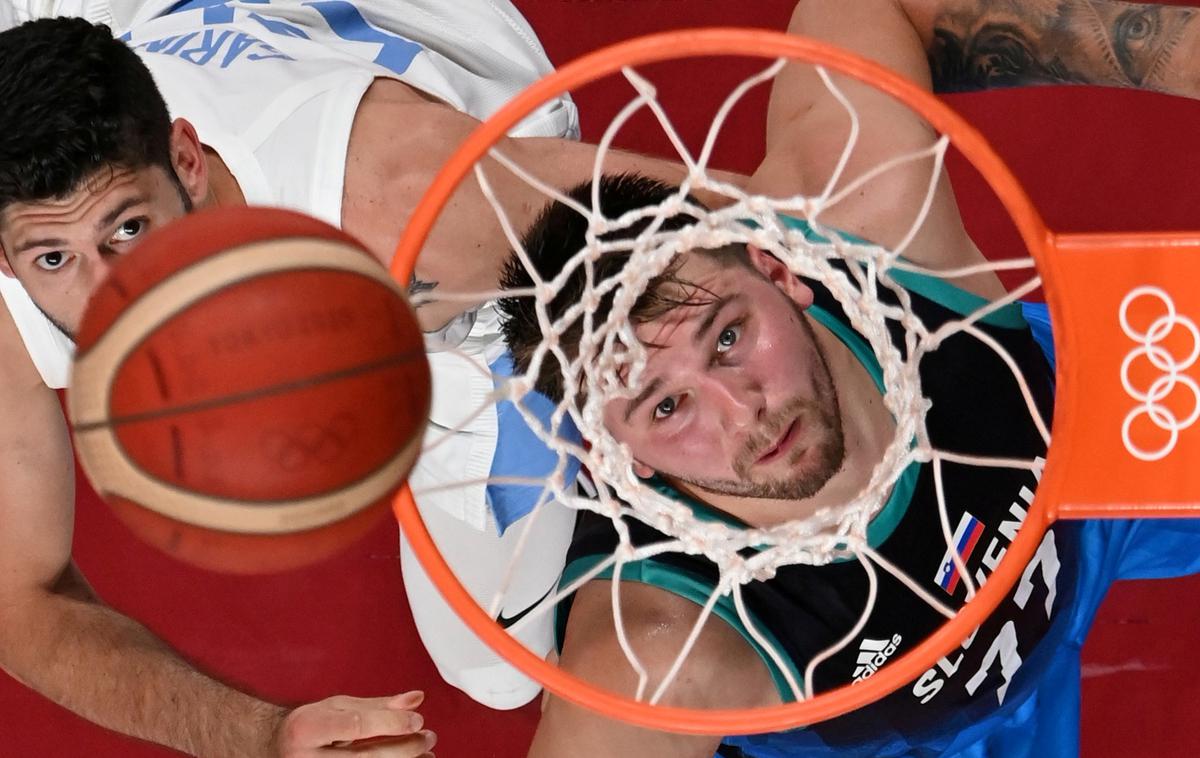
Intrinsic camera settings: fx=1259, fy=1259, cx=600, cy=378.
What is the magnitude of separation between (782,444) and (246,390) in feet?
1.93

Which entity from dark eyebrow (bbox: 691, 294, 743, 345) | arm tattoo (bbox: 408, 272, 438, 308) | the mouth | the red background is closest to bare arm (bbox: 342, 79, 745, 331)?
arm tattoo (bbox: 408, 272, 438, 308)

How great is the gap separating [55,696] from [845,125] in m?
1.25

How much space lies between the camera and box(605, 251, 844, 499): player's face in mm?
1267

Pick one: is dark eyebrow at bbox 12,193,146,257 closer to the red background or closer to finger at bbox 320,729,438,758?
finger at bbox 320,729,438,758

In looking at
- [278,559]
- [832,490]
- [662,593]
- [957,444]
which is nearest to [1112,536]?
[957,444]

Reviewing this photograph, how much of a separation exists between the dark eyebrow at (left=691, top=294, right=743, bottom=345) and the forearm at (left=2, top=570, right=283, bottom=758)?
0.70 metres

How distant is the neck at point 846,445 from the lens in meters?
1.38

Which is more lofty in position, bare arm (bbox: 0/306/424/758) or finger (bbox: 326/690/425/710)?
finger (bbox: 326/690/425/710)

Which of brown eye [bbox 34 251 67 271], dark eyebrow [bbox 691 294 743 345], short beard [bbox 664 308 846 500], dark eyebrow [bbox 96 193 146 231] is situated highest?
dark eyebrow [bbox 96 193 146 231]

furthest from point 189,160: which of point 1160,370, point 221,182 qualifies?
point 1160,370

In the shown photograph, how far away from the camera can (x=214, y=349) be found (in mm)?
923

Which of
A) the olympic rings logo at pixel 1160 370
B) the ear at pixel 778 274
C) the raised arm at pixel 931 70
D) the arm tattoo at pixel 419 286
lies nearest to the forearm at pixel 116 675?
the arm tattoo at pixel 419 286

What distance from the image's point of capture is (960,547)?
4.54 ft

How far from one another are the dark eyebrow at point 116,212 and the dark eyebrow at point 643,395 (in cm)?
57
